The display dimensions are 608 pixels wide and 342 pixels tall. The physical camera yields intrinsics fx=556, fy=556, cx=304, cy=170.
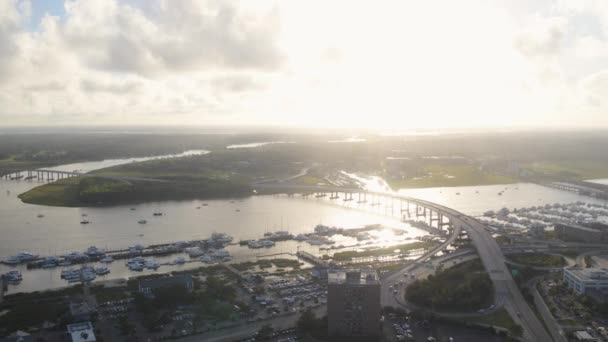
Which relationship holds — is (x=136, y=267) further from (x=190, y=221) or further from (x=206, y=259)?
(x=190, y=221)

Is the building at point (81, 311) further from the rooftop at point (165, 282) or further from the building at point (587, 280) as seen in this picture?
the building at point (587, 280)

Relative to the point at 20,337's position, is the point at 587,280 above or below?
above

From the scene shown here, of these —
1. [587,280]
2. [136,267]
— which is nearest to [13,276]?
[136,267]

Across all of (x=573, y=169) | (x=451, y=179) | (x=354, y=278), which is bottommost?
(x=451, y=179)

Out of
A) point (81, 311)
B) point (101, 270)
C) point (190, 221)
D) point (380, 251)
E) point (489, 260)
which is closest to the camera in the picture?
point (81, 311)

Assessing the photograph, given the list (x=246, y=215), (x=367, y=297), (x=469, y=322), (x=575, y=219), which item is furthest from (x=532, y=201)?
(x=367, y=297)

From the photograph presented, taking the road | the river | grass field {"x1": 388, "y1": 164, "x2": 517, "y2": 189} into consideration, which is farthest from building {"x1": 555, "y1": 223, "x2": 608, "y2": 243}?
grass field {"x1": 388, "y1": 164, "x2": 517, "y2": 189}

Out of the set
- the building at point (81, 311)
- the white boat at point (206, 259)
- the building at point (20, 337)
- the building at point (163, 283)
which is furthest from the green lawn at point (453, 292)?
the building at point (20, 337)
